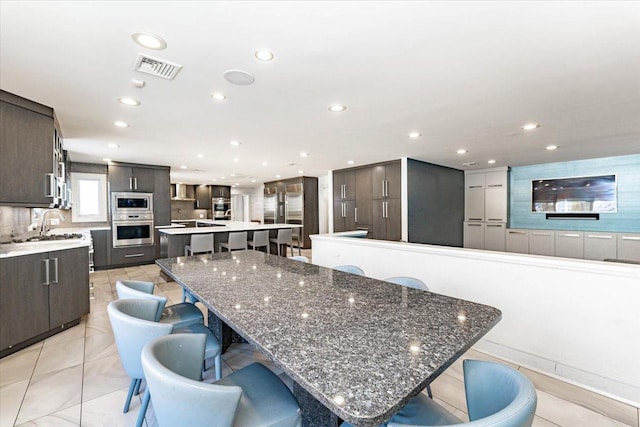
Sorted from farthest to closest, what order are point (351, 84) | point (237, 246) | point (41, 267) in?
1. point (237, 246)
2. point (41, 267)
3. point (351, 84)

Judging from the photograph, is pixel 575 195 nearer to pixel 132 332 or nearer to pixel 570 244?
pixel 570 244

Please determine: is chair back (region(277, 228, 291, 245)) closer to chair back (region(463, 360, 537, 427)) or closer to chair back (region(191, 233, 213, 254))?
chair back (region(191, 233, 213, 254))

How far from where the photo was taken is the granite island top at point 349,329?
0.77 meters

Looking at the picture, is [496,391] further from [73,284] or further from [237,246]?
[237,246]

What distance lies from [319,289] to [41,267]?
2.87 meters

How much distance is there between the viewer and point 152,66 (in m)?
2.01

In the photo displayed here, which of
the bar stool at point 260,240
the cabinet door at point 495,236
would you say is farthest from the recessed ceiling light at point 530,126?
the bar stool at point 260,240

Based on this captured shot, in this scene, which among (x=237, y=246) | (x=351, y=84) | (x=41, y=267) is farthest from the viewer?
(x=237, y=246)

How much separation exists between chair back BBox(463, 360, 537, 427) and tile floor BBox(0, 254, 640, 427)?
946mm

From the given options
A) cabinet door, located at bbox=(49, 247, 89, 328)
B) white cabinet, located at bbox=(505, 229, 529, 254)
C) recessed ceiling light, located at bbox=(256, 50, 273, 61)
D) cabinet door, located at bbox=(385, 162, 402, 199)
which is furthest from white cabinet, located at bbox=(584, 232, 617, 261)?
cabinet door, located at bbox=(49, 247, 89, 328)

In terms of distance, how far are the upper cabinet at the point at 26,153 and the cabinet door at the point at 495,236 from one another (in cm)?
799

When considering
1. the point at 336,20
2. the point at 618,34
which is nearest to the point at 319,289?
the point at 336,20

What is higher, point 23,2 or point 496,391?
point 23,2

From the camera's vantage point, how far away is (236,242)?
519 cm
